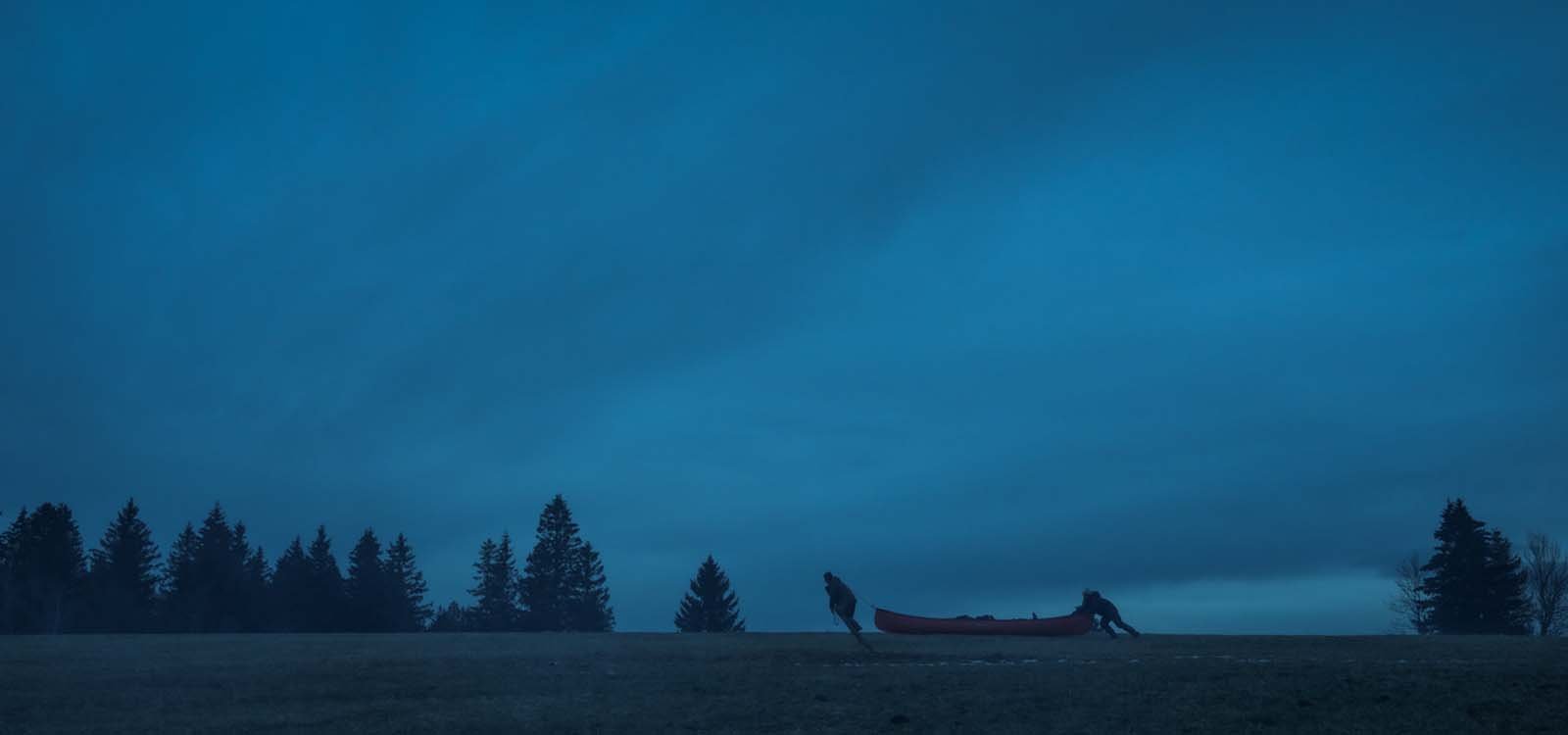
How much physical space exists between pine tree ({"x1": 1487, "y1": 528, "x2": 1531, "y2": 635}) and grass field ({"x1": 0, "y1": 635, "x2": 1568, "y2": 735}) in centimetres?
4372

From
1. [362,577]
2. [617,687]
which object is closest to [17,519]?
[362,577]

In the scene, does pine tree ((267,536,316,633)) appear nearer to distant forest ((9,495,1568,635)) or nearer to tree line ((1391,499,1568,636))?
distant forest ((9,495,1568,635))

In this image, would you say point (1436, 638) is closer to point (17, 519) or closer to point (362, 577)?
point (362, 577)

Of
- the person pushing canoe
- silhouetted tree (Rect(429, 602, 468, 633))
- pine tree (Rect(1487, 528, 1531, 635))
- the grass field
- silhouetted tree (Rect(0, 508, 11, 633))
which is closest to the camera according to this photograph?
the grass field

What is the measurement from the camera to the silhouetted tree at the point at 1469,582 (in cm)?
7144

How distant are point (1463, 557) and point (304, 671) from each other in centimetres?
7070

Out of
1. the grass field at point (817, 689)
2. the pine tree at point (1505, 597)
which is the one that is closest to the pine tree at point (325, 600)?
the grass field at point (817, 689)

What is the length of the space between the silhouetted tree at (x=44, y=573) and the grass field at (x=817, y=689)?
8204cm

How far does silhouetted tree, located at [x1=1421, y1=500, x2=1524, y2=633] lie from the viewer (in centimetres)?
7144

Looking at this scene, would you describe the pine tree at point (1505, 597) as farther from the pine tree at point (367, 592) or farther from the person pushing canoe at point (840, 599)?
the pine tree at point (367, 592)

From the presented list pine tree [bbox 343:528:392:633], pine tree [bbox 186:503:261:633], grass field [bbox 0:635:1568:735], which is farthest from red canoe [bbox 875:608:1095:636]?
pine tree [bbox 186:503:261:633]

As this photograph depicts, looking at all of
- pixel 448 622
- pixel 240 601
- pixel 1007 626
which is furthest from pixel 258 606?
pixel 1007 626

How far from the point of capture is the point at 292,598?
10712cm

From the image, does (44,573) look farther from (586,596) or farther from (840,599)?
(840,599)
